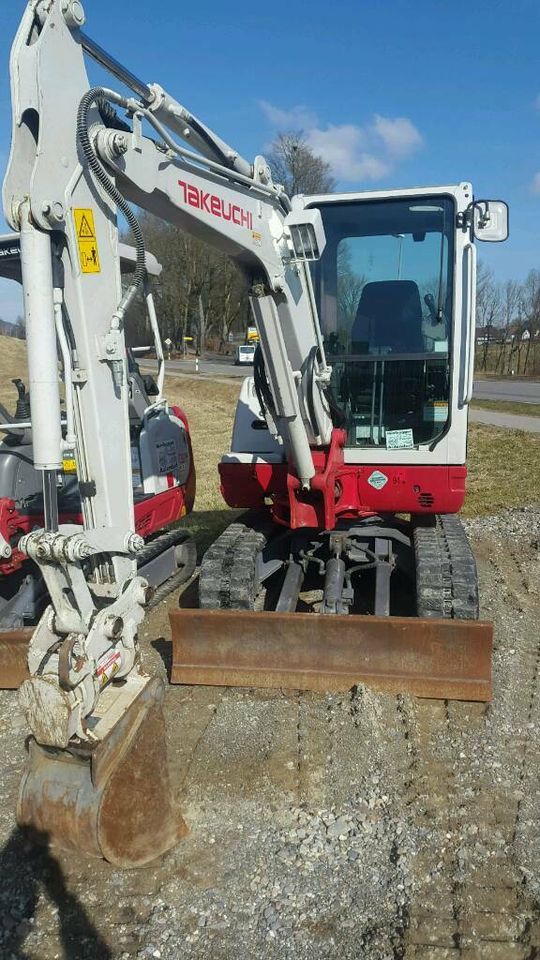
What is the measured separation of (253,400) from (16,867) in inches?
141

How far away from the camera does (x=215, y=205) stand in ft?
12.5

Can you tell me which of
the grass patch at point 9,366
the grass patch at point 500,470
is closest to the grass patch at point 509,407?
the grass patch at point 500,470

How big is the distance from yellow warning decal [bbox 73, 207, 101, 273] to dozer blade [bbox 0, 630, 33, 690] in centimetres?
239

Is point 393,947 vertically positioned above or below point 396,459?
below

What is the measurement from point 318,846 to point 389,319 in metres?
3.39

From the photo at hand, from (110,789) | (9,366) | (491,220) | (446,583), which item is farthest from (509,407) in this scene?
(9,366)

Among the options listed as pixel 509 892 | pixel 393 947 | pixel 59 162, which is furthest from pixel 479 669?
pixel 59 162

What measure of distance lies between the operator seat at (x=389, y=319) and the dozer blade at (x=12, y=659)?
2.93 meters

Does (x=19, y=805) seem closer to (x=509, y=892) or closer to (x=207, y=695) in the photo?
(x=207, y=695)

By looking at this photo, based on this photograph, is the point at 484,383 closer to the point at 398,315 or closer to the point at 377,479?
the point at 398,315

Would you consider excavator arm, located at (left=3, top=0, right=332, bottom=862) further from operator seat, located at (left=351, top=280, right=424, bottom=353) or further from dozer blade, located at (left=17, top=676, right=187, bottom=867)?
operator seat, located at (left=351, top=280, right=424, bottom=353)

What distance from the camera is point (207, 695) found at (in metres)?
4.48

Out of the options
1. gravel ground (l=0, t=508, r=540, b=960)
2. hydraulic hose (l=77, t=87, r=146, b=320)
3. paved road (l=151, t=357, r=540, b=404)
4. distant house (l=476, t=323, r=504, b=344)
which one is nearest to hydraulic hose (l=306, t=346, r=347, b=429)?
hydraulic hose (l=77, t=87, r=146, b=320)

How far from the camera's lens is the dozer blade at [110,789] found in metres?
3.00
